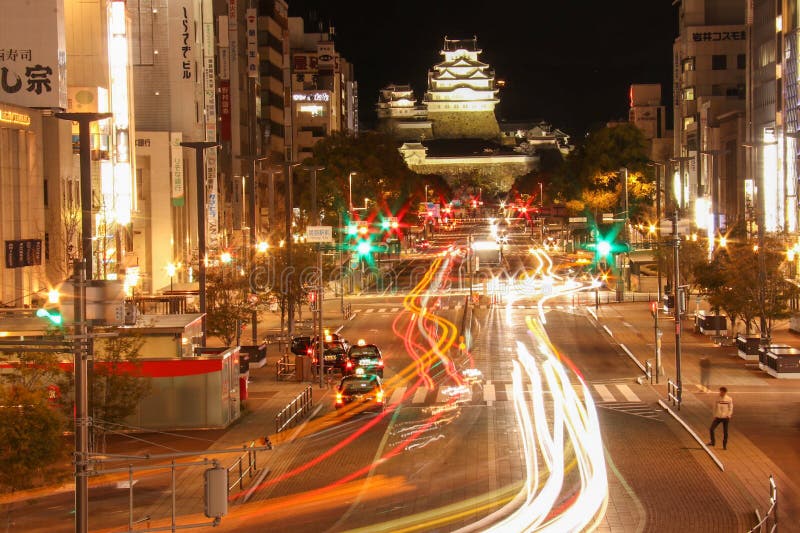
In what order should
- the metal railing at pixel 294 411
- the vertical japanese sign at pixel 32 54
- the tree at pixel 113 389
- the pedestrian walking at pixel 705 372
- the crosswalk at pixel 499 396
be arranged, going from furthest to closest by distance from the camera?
the pedestrian walking at pixel 705 372 → the vertical japanese sign at pixel 32 54 → the crosswalk at pixel 499 396 → the metal railing at pixel 294 411 → the tree at pixel 113 389

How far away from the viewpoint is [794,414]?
30906mm

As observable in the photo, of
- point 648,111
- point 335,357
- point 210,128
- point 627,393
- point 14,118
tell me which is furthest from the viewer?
point 648,111

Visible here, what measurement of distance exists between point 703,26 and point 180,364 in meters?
81.2

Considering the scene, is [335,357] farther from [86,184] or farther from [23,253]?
[86,184]

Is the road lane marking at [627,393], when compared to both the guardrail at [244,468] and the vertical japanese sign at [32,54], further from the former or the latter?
the vertical japanese sign at [32,54]

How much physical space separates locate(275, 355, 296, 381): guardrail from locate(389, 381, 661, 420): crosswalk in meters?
4.87

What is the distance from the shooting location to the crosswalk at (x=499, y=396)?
32594 mm

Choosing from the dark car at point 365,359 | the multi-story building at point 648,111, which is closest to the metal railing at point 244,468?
the dark car at point 365,359

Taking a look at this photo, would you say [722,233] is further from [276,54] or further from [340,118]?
[340,118]

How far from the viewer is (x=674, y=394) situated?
1339 inches

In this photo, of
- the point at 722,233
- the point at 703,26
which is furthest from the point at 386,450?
the point at 703,26

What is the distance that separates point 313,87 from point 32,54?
106028 mm

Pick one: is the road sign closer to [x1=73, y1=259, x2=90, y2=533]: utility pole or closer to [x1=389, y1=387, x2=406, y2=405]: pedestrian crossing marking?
[x1=389, y1=387, x2=406, y2=405]: pedestrian crossing marking

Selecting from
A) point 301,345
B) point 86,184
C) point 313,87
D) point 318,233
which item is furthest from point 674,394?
point 313,87
